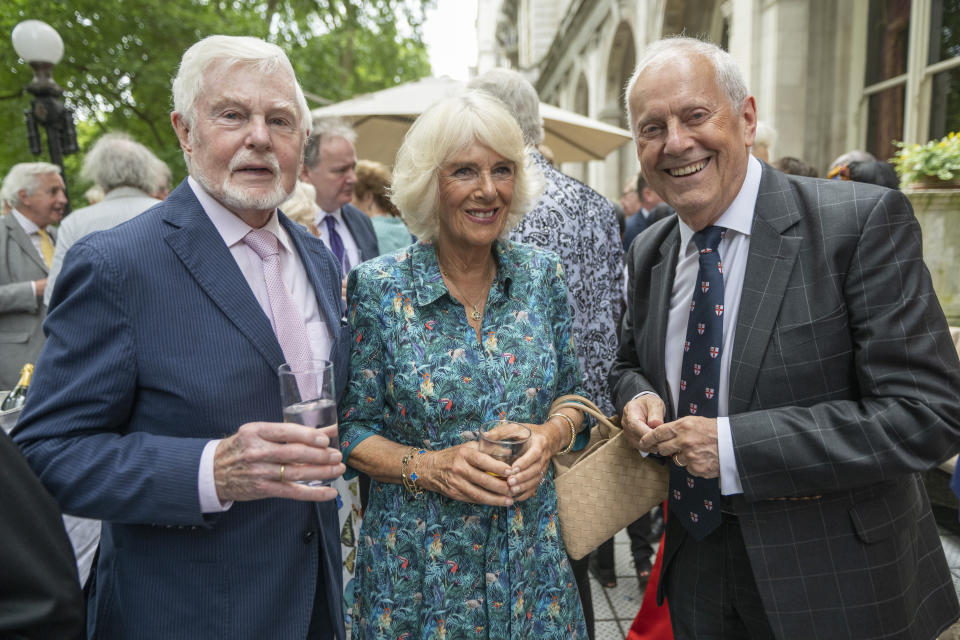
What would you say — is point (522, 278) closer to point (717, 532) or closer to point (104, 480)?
point (717, 532)

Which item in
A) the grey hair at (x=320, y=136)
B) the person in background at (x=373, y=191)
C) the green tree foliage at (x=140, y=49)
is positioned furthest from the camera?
the green tree foliage at (x=140, y=49)

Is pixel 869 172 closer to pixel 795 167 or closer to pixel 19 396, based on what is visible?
pixel 795 167

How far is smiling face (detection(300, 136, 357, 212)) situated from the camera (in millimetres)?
4254

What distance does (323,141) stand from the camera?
14.2 feet

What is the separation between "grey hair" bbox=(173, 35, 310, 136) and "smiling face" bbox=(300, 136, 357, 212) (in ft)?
8.49

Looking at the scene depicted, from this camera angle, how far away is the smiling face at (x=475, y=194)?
1949 mm

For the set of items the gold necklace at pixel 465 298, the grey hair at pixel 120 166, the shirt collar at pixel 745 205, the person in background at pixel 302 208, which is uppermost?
the grey hair at pixel 120 166

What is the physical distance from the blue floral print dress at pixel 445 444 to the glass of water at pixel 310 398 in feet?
1.62

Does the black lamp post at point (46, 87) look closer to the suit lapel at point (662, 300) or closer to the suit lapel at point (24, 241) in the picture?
the suit lapel at point (24, 241)

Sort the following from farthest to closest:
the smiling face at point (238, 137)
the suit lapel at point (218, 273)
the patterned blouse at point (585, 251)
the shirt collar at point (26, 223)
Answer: the shirt collar at point (26, 223)
the patterned blouse at point (585, 251)
the smiling face at point (238, 137)
the suit lapel at point (218, 273)

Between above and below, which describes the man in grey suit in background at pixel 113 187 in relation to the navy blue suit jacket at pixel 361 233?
above

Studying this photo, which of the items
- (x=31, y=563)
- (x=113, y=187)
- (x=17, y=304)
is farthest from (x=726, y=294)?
(x=17, y=304)

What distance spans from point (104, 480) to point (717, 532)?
1.59 m

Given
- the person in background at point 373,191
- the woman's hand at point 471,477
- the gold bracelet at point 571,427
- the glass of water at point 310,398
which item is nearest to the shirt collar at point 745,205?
the gold bracelet at point 571,427
